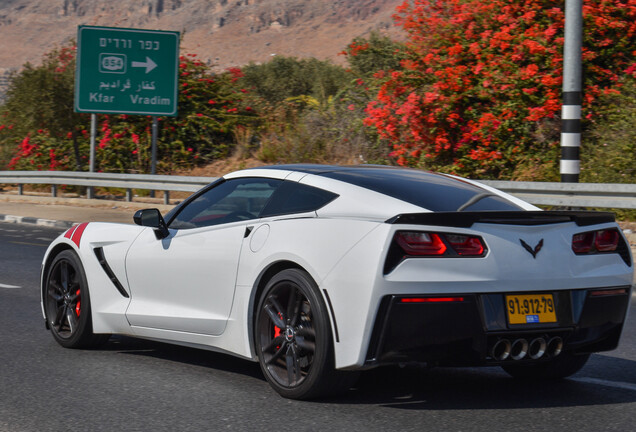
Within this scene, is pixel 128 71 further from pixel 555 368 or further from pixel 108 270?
pixel 555 368

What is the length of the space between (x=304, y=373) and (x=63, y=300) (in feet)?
8.47

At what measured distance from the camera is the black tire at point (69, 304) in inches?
282

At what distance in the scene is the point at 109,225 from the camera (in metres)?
7.24

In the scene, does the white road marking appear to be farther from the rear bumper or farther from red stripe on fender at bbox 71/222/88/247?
red stripe on fender at bbox 71/222/88/247

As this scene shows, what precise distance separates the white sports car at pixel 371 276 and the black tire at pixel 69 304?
0.49m

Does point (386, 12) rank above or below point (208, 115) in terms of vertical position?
above

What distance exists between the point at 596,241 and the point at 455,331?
3.73 feet

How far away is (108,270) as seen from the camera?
7.05m

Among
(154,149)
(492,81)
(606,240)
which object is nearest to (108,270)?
(606,240)

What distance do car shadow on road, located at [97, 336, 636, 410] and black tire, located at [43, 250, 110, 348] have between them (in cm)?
29

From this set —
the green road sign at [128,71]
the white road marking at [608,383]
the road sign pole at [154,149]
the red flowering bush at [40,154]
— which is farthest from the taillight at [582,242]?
the red flowering bush at [40,154]

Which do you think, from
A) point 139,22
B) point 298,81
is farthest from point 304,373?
point 139,22

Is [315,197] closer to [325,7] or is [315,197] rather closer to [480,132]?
[480,132]

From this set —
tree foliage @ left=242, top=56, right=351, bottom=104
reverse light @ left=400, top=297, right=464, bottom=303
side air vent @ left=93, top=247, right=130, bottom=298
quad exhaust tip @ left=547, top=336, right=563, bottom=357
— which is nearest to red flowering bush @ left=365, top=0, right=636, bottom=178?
side air vent @ left=93, top=247, right=130, bottom=298
